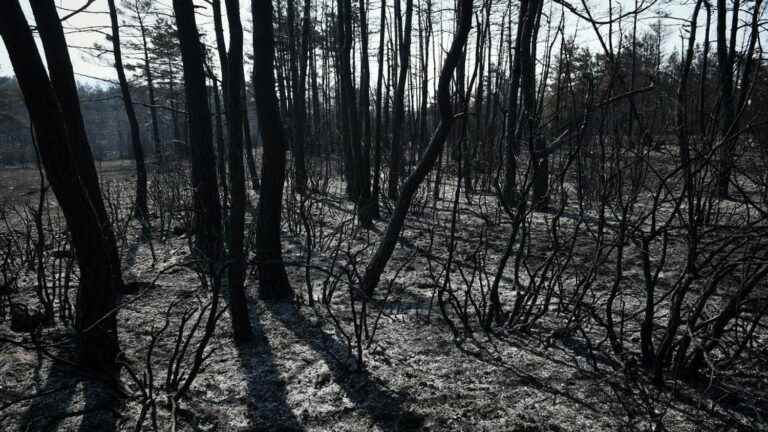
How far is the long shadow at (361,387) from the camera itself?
7.41 ft

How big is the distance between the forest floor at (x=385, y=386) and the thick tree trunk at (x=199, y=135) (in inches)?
51.4

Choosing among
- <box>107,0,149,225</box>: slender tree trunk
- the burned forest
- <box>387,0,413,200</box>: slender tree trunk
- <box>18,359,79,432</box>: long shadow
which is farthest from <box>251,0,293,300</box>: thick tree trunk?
<box>107,0,149,225</box>: slender tree trunk

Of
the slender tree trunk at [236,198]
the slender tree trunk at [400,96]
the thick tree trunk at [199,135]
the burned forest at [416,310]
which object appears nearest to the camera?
the burned forest at [416,310]

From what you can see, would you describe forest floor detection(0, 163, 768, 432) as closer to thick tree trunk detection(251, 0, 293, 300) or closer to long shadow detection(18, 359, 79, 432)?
long shadow detection(18, 359, 79, 432)

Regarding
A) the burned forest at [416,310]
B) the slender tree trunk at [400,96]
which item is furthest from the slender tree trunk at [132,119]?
the slender tree trunk at [400,96]

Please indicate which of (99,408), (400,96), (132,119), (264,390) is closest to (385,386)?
(264,390)

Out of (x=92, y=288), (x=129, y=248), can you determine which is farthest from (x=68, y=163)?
(x=129, y=248)

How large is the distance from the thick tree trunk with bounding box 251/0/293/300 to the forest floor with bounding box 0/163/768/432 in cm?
41

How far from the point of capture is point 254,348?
10.1ft

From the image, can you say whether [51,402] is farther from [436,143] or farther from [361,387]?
[436,143]

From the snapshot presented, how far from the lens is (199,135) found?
501 cm

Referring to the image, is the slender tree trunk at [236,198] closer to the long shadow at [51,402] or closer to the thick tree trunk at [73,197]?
the thick tree trunk at [73,197]

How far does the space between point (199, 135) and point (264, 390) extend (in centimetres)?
346

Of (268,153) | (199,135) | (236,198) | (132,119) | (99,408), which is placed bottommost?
(99,408)
